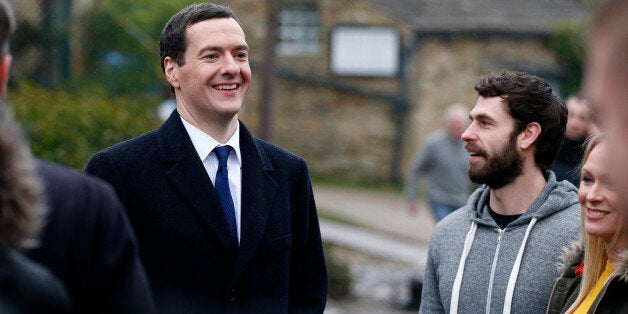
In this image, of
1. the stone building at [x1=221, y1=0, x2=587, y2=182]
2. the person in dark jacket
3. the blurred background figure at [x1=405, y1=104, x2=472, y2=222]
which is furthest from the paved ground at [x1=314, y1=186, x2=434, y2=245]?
the person in dark jacket

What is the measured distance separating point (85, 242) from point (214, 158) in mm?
1965

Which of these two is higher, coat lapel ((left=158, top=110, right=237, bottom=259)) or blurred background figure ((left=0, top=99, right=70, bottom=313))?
blurred background figure ((left=0, top=99, right=70, bottom=313))

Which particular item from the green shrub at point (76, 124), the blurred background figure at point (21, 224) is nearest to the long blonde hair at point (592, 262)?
the blurred background figure at point (21, 224)

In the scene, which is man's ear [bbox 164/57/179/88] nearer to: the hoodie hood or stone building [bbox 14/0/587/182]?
the hoodie hood

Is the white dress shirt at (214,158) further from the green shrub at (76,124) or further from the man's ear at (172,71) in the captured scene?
the green shrub at (76,124)

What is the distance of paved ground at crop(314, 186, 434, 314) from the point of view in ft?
39.6

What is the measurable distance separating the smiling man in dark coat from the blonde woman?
1025 millimetres

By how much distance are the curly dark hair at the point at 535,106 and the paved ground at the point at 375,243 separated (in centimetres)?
671

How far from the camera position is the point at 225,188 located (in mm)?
4160

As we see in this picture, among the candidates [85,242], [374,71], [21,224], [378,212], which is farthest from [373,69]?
[21,224]

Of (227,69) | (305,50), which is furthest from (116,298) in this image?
(305,50)

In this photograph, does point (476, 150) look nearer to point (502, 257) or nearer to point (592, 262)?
point (502, 257)

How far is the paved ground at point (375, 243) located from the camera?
1206 centimetres

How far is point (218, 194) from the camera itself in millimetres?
4117
